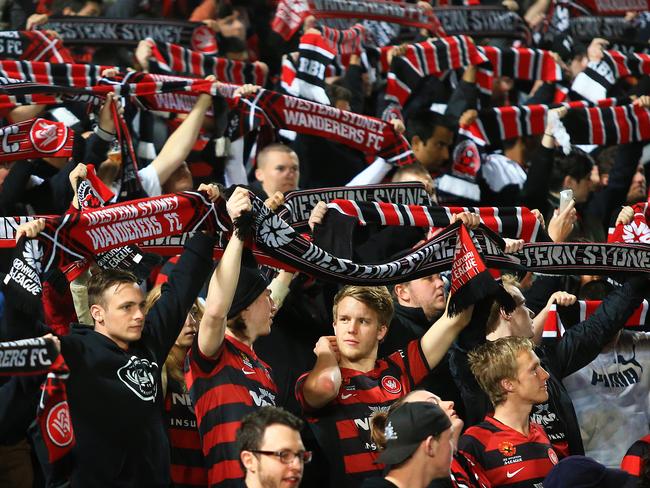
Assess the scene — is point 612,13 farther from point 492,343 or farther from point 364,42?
point 492,343

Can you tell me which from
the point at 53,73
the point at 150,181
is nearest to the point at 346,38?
the point at 53,73

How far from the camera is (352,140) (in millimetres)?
9133

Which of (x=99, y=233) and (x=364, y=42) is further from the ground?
(x=99, y=233)

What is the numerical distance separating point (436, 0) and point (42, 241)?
347 inches

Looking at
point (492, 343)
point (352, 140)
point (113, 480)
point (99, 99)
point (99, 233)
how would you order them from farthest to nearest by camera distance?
point (352, 140), point (99, 99), point (492, 343), point (99, 233), point (113, 480)

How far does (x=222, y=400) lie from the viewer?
235 inches

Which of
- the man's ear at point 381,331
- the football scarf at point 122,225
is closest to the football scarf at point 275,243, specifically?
the football scarf at point 122,225

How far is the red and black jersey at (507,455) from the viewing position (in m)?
6.49

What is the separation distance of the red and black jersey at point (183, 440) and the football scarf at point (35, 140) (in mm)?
1842

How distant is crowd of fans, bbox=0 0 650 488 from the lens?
578cm

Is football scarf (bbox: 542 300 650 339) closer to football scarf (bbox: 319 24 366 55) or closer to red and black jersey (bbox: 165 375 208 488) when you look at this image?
red and black jersey (bbox: 165 375 208 488)

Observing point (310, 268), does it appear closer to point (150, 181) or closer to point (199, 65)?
point (150, 181)

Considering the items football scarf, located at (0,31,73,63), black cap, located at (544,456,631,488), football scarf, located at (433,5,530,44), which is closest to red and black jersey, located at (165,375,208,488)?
black cap, located at (544,456,631,488)

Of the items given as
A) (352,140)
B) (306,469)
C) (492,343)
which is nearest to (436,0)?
(352,140)
